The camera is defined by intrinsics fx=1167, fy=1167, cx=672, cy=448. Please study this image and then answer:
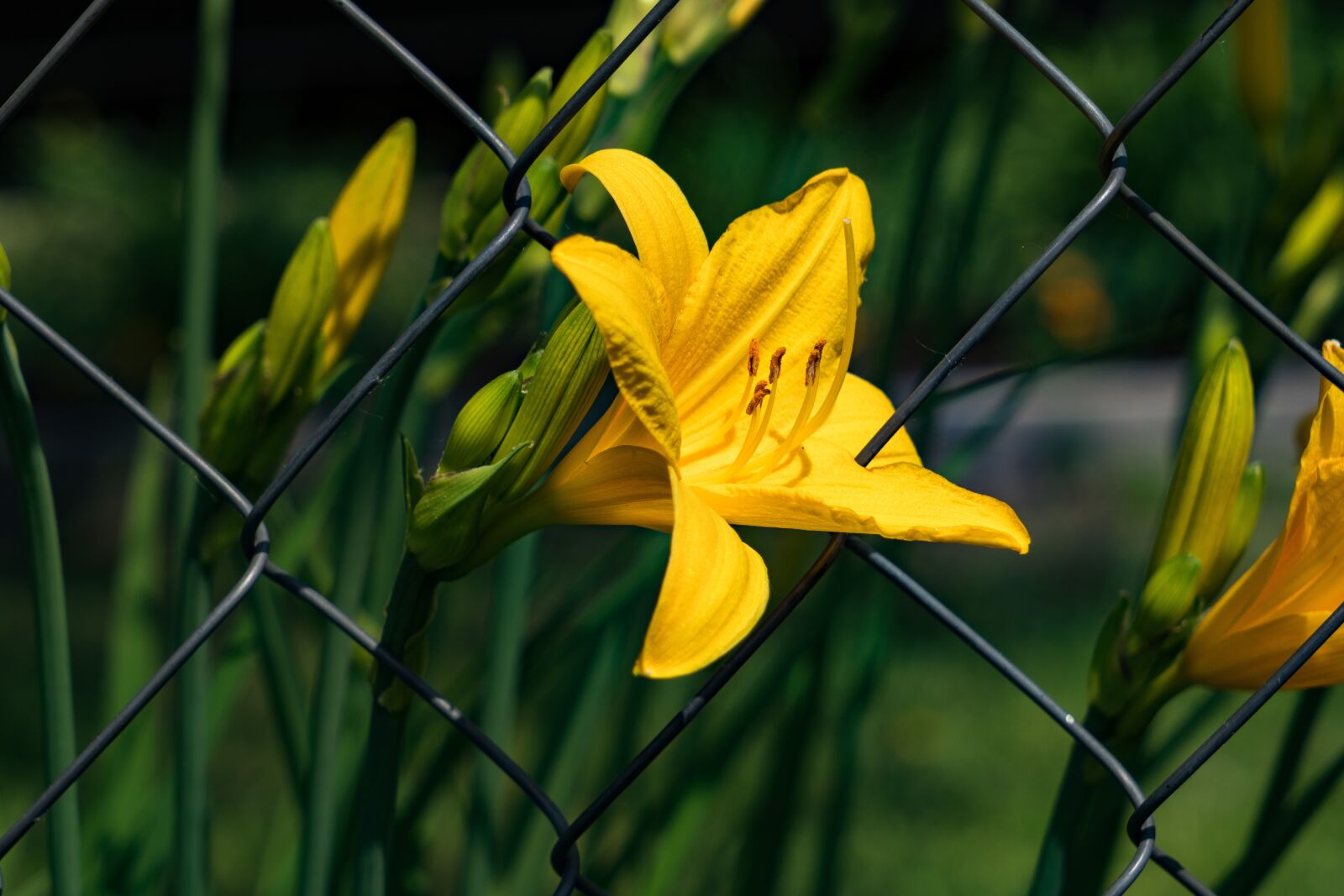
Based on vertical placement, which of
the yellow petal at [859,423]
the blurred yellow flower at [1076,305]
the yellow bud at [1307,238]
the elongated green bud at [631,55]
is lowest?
the yellow petal at [859,423]

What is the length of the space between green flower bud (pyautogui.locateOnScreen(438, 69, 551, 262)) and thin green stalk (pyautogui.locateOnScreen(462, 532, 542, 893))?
186 millimetres

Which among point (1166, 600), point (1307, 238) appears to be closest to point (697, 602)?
point (1166, 600)

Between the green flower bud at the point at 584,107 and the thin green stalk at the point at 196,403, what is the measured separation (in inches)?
10.3

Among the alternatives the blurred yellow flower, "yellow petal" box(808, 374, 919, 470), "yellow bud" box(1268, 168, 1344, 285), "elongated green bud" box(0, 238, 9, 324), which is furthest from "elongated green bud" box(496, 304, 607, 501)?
the blurred yellow flower

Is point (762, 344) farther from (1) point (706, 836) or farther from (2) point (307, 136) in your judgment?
(2) point (307, 136)

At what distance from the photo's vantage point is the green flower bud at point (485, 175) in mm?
596

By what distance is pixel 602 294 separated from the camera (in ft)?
1.36

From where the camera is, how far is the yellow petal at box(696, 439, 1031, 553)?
455mm

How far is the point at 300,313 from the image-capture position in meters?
0.62

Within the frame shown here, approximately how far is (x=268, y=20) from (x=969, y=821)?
3914mm

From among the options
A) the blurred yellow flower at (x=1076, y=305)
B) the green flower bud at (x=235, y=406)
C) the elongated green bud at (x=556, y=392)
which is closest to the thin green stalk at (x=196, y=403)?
the green flower bud at (x=235, y=406)

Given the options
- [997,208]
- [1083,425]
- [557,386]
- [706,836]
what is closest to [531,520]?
[557,386]

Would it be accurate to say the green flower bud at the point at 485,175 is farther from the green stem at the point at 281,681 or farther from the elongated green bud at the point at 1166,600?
the elongated green bud at the point at 1166,600

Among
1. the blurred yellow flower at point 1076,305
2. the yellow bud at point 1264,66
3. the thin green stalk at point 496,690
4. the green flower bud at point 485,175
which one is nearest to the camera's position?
the green flower bud at point 485,175
